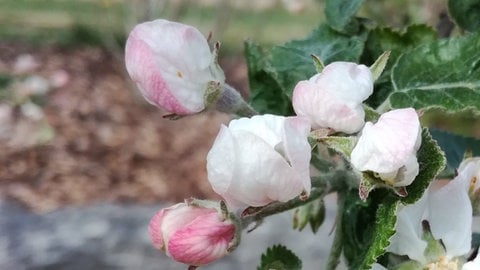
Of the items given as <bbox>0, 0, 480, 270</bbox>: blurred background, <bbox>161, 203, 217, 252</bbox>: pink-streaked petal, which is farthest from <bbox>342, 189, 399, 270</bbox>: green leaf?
<bbox>0, 0, 480, 270</bbox>: blurred background

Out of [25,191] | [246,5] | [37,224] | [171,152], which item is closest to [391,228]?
[37,224]

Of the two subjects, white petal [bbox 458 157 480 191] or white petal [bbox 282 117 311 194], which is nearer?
white petal [bbox 282 117 311 194]

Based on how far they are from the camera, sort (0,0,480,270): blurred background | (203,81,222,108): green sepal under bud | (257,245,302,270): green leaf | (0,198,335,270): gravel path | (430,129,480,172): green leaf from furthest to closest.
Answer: (0,0,480,270): blurred background → (0,198,335,270): gravel path → (430,129,480,172): green leaf → (257,245,302,270): green leaf → (203,81,222,108): green sepal under bud

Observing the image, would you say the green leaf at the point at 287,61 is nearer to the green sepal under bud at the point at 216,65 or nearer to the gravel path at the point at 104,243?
the green sepal under bud at the point at 216,65

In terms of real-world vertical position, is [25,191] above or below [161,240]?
below

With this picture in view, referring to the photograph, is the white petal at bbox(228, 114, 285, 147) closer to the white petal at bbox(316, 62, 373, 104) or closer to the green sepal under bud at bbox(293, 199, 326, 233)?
the white petal at bbox(316, 62, 373, 104)

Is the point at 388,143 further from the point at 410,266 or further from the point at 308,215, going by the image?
the point at 308,215

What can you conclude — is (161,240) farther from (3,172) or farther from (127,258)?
(3,172)

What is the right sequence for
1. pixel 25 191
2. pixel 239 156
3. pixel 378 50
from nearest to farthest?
pixel 239 156 → pixel 378 50 → pixel 25 191
